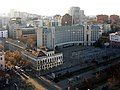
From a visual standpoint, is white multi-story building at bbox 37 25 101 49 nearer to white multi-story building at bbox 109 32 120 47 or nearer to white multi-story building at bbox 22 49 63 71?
white multi-story building at bbox 109 32 120 47

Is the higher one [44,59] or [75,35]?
[75,35]

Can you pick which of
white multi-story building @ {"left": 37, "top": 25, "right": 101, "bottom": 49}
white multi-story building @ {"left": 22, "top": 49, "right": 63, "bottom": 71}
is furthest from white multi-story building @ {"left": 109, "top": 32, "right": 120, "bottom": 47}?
Answer: white multi-story building @ {"left": 22, "top": 49, "right": 63, "bottom": 71}

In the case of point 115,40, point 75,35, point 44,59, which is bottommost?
point 44,59

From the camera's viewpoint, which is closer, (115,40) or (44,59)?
(44,59)

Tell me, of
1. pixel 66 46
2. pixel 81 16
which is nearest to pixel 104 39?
pixel 66 46

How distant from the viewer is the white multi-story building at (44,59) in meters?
13.0

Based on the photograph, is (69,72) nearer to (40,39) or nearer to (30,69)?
(30,69)

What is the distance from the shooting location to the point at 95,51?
59.4 ft

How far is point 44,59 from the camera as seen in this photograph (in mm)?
13117

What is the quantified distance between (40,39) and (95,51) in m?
4.23

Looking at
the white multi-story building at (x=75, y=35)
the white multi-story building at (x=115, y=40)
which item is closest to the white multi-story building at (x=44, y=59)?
the white multi-story building at (x=75, y=35)

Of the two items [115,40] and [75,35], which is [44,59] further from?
[115,40]

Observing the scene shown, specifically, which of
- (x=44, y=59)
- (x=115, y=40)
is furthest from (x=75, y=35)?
(x=44, y=59)

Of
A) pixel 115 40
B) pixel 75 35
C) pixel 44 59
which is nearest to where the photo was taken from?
pixel 44 59
